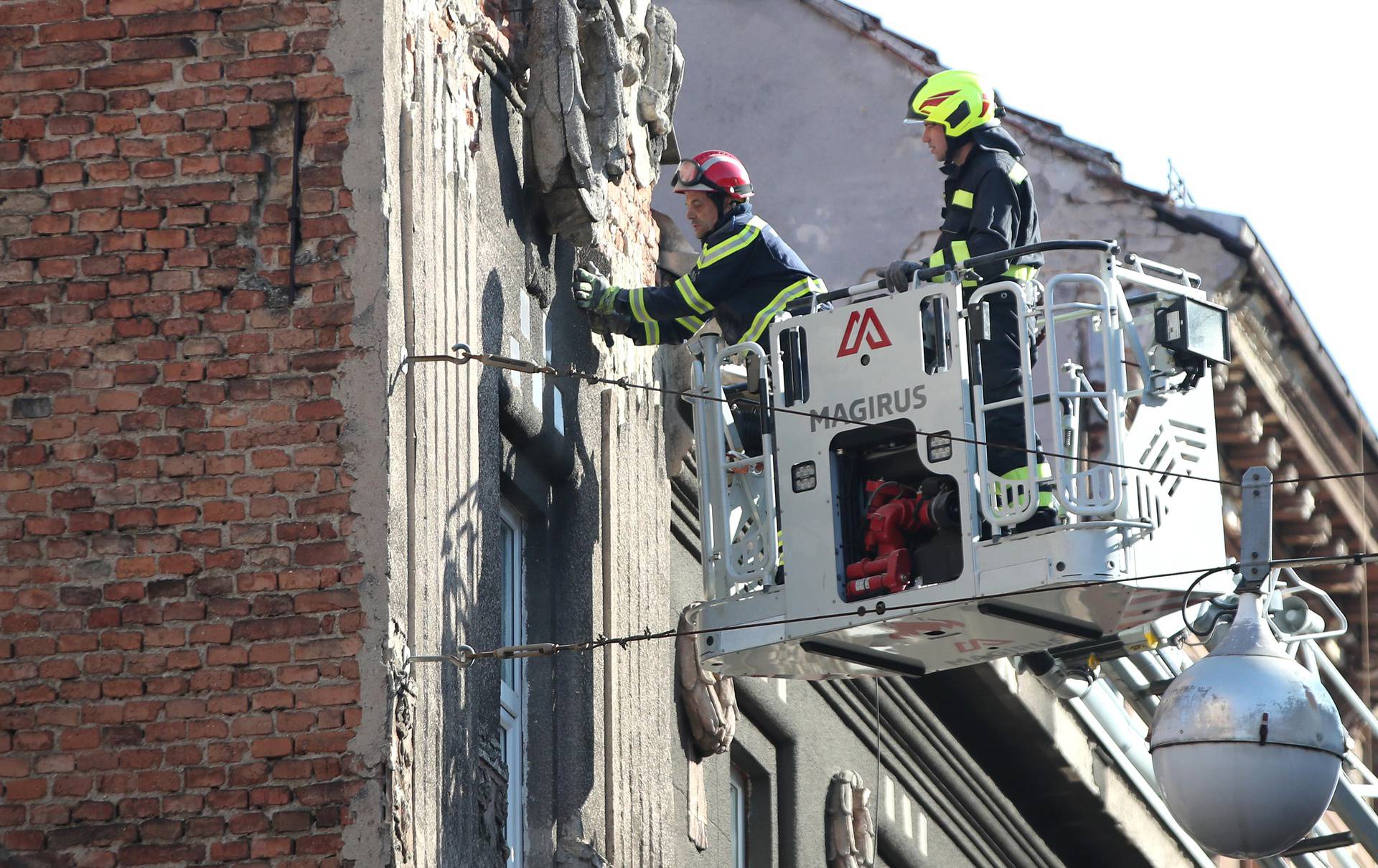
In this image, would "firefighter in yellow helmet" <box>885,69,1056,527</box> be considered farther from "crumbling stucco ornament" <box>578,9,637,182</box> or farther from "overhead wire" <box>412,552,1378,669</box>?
"crumbling stucco ornament" <box>578,9,637,182</box>

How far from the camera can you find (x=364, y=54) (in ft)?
34.1

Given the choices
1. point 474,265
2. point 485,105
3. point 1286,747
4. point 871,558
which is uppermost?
point 485,105

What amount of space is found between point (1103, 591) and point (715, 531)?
1.84 m

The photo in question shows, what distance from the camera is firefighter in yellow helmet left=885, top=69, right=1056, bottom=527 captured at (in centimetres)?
1113

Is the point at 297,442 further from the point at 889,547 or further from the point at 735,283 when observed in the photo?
the point at 735,283

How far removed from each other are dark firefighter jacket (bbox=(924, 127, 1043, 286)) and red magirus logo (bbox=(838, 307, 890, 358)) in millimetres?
354

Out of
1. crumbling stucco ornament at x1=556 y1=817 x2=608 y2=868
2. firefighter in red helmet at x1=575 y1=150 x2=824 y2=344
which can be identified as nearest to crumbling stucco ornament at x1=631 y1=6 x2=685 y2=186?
firefighter in red helmet at x1=575 y1=150 x2=824 y2=344

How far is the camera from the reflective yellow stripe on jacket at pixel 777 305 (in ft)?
39.8

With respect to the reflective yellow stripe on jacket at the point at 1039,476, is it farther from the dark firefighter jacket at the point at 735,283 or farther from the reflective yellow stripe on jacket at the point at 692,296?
the reflective yellow stripe on jacket at the point at 692,296

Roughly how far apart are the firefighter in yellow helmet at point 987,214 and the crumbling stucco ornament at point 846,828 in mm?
5795

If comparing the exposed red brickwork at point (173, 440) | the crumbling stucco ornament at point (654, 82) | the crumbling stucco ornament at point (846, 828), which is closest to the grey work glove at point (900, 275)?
the exposed red brickwork at point (173, 440)

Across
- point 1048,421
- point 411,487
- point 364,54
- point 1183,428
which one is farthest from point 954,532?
point 1048,421

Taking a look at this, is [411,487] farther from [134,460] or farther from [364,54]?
[364,54]

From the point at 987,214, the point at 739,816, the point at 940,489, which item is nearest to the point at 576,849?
the point at 940,489
